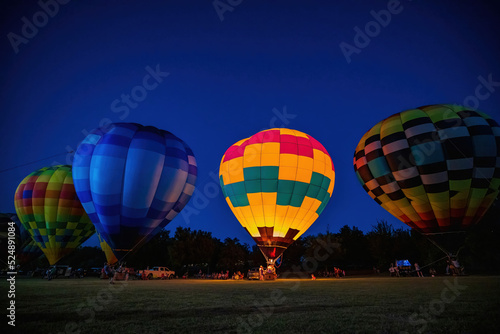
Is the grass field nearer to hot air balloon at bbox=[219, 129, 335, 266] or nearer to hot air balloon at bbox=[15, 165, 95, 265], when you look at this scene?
hot air balloon at bbox=[219, 129, 335, 266]

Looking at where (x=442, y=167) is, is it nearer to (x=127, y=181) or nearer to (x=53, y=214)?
(x=127, y=181)

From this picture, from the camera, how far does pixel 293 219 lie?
1744 centimetres

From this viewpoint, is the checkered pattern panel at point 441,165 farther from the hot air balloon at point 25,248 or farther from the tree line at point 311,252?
the hot air balloon at point 25,248

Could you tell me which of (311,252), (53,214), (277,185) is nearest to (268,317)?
(277,185)

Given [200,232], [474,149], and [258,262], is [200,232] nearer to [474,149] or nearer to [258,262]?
[258,262]

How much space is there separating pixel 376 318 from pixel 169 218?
14126mm

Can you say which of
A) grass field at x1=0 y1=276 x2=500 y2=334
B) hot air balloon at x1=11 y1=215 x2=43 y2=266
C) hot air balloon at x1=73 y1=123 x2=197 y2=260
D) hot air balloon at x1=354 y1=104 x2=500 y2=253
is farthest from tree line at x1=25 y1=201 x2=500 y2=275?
grass field at x1=0 y1=276 x2=500 y2=334

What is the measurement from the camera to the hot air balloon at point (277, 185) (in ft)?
56.3

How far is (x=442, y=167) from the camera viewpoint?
15.4 metres

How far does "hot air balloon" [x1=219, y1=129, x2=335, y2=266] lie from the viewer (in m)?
17.2

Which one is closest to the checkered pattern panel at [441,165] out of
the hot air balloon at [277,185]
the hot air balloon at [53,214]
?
the hot air balloon at [277,185]

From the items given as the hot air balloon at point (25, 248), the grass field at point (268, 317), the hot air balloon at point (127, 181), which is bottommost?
the grass field at point (268, 317)

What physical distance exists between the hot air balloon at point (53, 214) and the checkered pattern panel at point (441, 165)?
20.3 metres

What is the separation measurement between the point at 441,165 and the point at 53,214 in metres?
24.0
